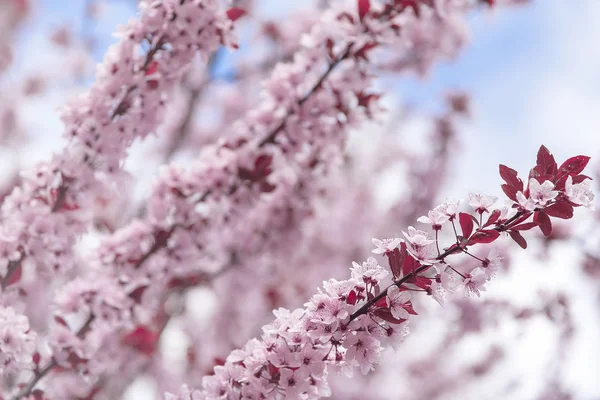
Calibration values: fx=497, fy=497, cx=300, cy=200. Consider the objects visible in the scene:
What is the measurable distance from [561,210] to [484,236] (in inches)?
11.5

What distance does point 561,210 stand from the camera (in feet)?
5.82

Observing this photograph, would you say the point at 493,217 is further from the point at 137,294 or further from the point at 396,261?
the point at 137,294

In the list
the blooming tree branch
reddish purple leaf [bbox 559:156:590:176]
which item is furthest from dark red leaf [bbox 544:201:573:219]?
reddish purple leaf [bbox 559:156:590:176]

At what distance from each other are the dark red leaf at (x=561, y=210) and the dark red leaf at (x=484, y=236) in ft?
0.70

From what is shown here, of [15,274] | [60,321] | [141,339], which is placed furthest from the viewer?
[141,339]

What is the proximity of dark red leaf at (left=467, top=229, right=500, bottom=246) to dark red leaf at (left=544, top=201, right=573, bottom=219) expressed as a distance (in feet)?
0.70

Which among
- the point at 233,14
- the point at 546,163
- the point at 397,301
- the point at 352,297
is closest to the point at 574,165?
the point at 546,163

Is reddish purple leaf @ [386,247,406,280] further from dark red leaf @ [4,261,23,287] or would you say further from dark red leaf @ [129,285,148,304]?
dark red leaf @ [4,261,23,287]

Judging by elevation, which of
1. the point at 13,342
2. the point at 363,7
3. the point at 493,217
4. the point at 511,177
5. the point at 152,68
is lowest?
the point at 13,342

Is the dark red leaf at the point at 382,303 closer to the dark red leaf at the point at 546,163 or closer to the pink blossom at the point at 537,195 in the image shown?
the pink blossom at the point at 537,195

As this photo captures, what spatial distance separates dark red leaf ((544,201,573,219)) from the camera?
176 centimetres

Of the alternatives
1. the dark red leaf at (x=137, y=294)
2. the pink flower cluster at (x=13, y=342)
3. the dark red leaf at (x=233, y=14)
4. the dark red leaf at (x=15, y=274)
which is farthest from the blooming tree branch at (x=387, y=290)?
the dark red leaf at (x=233, y=14)

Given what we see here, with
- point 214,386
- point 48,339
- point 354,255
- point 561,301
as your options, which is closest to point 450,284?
point 214,386

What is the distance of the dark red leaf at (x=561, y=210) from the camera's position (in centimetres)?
176
